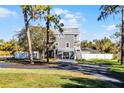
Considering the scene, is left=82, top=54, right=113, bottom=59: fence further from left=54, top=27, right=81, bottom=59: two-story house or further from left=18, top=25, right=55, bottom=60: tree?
left=18, top=25, right=55, bottom=60: tree

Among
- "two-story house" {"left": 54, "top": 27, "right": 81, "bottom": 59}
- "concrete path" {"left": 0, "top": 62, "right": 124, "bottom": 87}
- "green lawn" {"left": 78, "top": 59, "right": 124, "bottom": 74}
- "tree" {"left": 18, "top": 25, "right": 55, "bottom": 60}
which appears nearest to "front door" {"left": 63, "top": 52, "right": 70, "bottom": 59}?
"two-story house" {"left": 54, "top": 27, "right": 81, "bottom": 59}

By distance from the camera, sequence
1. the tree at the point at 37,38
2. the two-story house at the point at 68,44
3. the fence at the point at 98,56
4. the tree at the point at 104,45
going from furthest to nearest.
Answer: the tree at the point at 104,45
the fence at the point at 98,56
the two-story house at the point at 68,44
the tree at the point at 37,38

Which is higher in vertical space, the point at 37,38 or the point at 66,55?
the point at 37,38

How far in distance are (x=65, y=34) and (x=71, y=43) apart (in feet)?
6.82

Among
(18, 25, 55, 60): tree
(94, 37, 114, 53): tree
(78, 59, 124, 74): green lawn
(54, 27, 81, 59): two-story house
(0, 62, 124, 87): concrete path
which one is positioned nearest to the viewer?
(0, 62, 124, 87): concrete path

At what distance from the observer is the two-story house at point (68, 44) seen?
66.4m

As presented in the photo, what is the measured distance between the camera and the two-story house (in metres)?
66.4

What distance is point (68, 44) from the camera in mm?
69188

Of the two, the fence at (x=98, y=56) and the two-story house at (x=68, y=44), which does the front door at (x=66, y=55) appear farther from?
the fence at (x=98, y=56)

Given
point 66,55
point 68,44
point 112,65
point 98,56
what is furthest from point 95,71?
point 98,56

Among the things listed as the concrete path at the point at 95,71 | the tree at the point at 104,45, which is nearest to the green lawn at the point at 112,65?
the concrete path at the point at 95,71

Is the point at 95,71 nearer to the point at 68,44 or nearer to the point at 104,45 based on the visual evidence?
the point at 68,44

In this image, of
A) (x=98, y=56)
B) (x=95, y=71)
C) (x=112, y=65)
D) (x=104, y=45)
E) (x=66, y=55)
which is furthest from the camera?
(x=104, y=45)

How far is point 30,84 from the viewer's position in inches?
561
